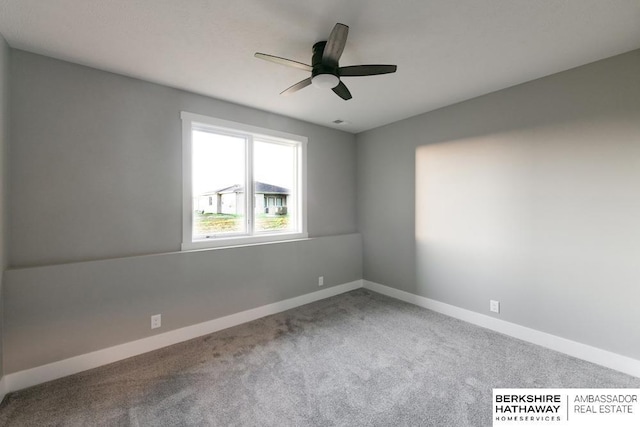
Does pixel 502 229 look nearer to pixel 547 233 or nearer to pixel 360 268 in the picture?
pixel 547 233

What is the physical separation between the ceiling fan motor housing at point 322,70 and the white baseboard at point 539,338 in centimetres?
290

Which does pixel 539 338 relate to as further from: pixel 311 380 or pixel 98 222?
pixel 98 222

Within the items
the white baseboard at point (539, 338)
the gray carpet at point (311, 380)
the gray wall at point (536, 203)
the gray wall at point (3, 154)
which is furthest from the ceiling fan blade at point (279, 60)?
the white baseboard at point (539, 338)

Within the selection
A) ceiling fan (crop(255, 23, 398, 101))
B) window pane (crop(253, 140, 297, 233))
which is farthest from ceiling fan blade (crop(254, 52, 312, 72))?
window pane (crop(253, 140, 297, 233))

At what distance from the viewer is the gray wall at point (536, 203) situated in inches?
83.7

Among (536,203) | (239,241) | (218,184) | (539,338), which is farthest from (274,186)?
(539,338)

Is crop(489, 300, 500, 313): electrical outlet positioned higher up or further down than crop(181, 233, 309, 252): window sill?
further down

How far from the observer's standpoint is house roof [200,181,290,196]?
3090 mm

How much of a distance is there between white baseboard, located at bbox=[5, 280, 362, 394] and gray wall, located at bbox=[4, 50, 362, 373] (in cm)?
6

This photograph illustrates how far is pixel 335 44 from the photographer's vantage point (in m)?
1.65

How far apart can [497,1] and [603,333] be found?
271cm

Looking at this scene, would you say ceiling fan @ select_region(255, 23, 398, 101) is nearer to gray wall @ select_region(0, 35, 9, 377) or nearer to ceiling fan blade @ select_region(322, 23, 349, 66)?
ceiling fan blade @ select_region(322, 23, 349, 66)

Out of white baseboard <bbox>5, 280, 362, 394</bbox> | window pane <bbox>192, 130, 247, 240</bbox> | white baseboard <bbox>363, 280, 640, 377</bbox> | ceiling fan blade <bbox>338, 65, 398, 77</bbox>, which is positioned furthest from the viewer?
window pane <bbox>192, 130, 247, 240</bbox>

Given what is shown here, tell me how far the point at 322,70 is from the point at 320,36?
0.27 meters
